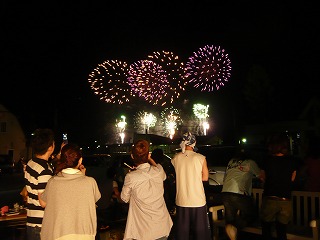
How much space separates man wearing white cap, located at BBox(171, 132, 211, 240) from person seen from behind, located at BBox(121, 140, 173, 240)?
1093 mm

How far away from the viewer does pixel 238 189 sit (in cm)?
681

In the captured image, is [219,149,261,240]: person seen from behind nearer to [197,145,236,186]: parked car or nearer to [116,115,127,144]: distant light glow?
[197,145,236,186]: parked car

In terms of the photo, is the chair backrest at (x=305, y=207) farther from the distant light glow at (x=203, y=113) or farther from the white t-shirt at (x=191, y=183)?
the distant light glow at (x=203, y=113)

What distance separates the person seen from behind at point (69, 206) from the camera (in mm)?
4090

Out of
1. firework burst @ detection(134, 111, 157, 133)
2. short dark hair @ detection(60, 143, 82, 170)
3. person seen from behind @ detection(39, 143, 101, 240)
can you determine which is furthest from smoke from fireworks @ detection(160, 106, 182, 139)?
person seen from behind @ detection(39, 143, 101, 240)

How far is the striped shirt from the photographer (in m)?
4.62

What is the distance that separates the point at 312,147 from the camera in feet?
24.4

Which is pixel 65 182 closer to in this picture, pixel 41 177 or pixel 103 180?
pixel 41 177

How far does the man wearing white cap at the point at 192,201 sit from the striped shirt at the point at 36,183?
219 cm

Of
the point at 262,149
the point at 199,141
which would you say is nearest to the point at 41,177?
the point at 262,149

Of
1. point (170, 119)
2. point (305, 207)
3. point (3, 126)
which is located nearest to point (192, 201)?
point (305, 207)

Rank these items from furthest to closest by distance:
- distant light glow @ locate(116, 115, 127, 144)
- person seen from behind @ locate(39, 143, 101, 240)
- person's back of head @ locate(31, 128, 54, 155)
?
distant light glow @ locate(116, 115, 127, 144) → person's back of head @ locate(31, 128, 54, 155) → person seen from behind @ locate(39, 143, 101, 240)

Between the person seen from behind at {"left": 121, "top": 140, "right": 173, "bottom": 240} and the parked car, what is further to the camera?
the parked car

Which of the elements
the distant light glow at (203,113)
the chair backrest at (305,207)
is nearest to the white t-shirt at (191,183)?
the chair backrest at (305,207)
